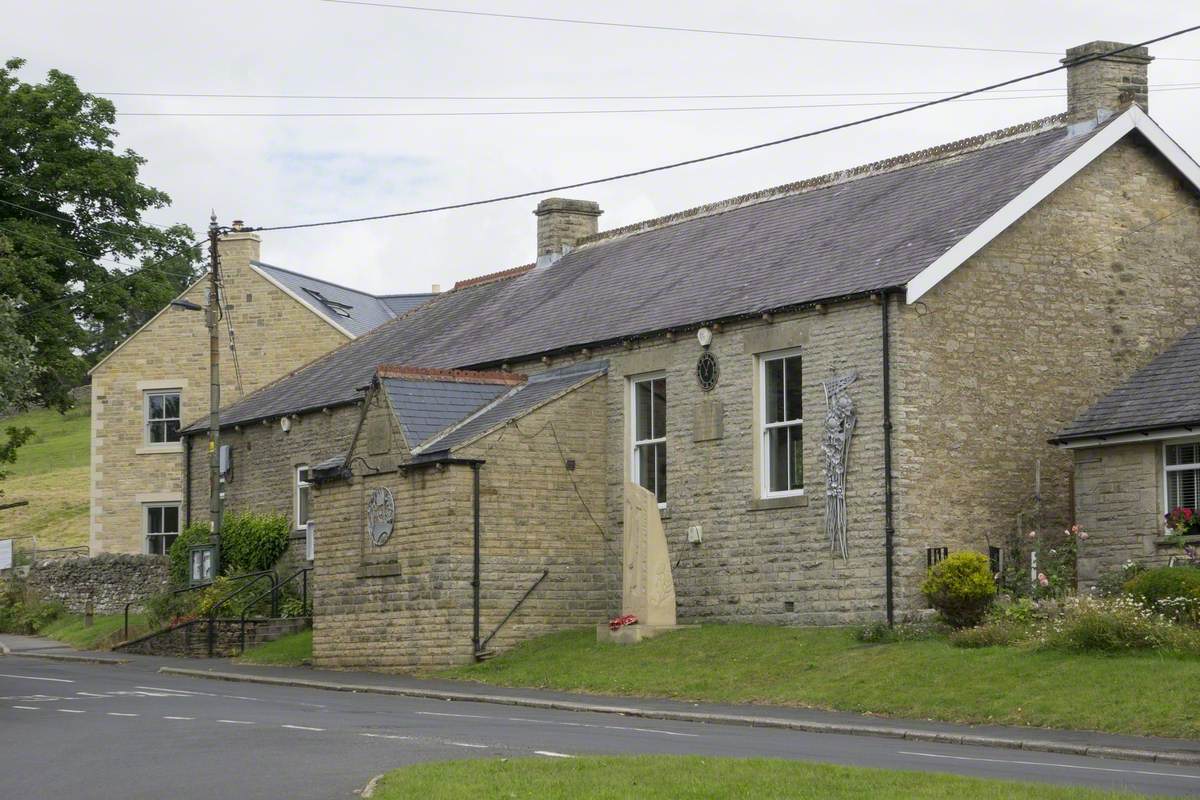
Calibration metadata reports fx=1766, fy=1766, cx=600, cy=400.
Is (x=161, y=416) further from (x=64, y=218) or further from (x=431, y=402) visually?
(x=431, y=402)

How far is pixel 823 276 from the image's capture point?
28.7 meters

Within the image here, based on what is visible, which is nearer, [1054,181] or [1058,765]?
[1058,765]

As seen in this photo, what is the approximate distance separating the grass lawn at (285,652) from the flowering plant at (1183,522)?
621 inches

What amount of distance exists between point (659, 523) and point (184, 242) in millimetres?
29602

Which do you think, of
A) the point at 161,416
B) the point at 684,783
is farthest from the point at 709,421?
the point at 161,416

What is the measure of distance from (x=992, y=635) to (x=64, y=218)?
35299 millimetres

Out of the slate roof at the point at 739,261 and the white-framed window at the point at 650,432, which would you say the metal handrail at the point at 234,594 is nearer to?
the slate roof at the point at 739,261

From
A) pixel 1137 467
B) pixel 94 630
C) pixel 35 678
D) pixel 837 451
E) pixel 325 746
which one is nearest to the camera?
pixel 325 746

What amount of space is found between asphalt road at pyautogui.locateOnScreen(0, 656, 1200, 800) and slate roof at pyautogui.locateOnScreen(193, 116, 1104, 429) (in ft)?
30.4

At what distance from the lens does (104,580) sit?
45906 mm

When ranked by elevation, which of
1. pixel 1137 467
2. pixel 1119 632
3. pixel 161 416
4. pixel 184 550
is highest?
pixel 161 416

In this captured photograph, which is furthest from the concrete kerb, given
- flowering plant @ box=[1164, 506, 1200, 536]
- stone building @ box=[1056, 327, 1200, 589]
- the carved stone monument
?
stone building @ box=[1056, 327, 1200, 589]

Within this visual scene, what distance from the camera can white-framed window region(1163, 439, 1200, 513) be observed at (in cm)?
2592

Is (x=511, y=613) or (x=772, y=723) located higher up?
(x=511, y=613)
